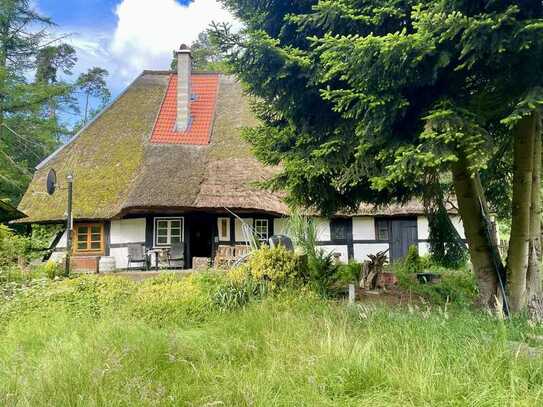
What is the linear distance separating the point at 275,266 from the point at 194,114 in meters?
10.6

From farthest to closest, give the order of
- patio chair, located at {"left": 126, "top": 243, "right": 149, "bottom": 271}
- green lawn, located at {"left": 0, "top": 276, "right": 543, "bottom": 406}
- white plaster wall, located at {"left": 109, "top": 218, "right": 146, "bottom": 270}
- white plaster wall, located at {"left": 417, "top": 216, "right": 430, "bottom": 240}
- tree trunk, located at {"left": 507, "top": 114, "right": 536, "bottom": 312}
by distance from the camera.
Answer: white plaster wall, located at {"left": 417, "top": 216, "right": 430, "bottom": 240} → white plaster wall, located at {"left": 109, "top": 218, "right": 146, "bottom": 270} → patio chair, located at {"left": 126, "top": 243, "right": 149, "bottom": 271} → tree trunk, located at {"left": 507, "top": 114, "right": 536, "bottom": 312} → green lawn, located at {"left": 0, "top": 276, "right": 543, "bottom": 406}

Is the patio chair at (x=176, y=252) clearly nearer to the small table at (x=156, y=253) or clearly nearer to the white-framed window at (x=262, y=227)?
the small table at (x=156, y=253)

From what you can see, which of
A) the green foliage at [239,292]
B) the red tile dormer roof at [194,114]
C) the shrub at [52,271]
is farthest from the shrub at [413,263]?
the shrub at [52,271]

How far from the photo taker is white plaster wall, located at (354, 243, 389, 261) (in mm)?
13211

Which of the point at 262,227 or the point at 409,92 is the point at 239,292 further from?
the point at 262,227

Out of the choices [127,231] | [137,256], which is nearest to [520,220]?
[137,256]

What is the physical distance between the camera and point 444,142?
3.23 m

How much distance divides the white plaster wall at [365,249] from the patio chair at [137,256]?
6632mm

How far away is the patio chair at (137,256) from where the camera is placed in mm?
11484

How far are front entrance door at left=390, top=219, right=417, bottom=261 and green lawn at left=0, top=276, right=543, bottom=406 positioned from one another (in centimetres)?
976

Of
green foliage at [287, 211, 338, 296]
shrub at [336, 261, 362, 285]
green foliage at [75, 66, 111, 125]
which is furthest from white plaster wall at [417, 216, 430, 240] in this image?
green foliage at [75, 66, 111, 125]

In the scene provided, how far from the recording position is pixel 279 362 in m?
2.90

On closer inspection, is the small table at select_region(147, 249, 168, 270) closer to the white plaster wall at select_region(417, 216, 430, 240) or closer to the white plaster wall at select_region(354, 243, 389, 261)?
the white plaster wall at select_region(354, 243, 389, 261)

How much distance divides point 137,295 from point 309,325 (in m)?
2.64
